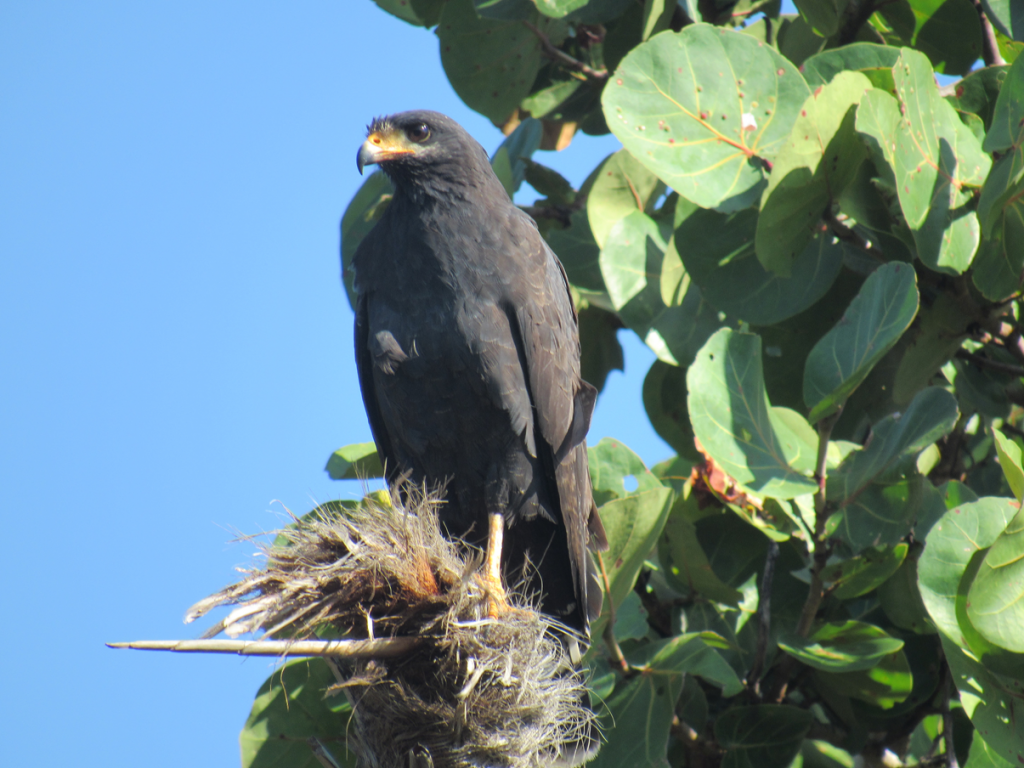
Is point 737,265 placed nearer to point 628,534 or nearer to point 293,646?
point 628,534

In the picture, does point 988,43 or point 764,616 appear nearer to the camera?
point 764,616

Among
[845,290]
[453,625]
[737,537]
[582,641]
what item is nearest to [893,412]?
[845,290]

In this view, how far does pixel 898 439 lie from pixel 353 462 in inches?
84.6

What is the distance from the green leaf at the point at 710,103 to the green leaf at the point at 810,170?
0.55ft

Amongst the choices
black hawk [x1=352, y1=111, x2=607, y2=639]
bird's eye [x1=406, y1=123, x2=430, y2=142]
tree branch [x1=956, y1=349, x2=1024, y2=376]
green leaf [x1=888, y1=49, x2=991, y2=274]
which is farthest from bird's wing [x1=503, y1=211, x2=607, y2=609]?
tree branch [x1=956, y1=349, x2=1024, y2=376]

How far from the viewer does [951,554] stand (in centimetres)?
279

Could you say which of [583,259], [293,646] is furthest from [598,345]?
[293,646]

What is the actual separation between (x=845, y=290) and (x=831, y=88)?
1078 mm

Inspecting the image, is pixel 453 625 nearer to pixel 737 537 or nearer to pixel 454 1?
pixel 737 537

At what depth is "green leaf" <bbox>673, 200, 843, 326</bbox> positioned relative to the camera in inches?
141

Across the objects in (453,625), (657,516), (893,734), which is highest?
(453,625)

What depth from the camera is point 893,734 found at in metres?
3.86

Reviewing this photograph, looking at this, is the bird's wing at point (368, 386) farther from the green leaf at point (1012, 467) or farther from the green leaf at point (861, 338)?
the green leaf at point (1012, 467)

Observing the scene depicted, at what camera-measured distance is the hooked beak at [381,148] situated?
3.32m
